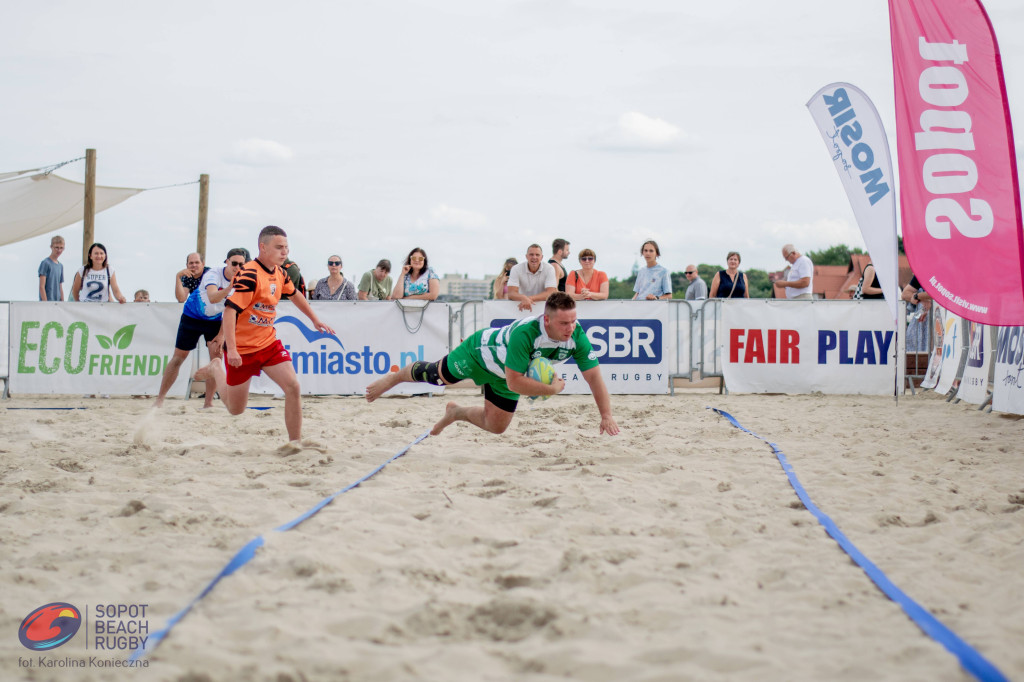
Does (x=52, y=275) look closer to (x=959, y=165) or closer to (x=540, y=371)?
(x=540, y=371)

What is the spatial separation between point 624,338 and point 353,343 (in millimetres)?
3514

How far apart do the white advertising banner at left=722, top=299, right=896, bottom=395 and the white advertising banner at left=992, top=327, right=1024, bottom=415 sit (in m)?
2.00

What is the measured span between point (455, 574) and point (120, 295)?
9181mm

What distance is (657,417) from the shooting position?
816 cm

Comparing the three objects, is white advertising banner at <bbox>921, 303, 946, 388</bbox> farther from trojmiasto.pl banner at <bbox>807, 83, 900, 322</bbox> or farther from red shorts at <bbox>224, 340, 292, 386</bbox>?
red shorts at <bbox>224, 340, 292, 386</bbox>

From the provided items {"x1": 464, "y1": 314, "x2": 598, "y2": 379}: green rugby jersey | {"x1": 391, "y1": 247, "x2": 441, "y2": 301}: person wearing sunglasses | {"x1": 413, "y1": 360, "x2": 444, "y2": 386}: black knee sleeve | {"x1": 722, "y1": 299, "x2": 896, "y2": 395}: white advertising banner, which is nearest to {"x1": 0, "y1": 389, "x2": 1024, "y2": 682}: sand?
{"x1": 413, "y1": 360, "x2": 444, "y2": 386}: black knee sleeve

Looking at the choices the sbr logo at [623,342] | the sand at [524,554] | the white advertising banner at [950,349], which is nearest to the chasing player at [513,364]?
the sand at [524,554]

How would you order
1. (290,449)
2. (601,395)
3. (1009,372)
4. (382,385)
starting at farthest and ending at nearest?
1. (1009,372)
2. (382,385)
3. (290,449)
4. (601,395)

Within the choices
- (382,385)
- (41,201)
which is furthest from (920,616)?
(41,201)

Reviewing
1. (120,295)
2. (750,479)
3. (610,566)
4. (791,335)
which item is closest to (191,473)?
(610,566)

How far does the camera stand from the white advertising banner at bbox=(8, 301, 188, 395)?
10406 mm

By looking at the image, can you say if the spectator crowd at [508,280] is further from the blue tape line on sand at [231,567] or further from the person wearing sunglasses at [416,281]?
the blue tape line on sand at [231,567]

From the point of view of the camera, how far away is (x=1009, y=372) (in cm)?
826

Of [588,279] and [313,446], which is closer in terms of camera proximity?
[313,446]
